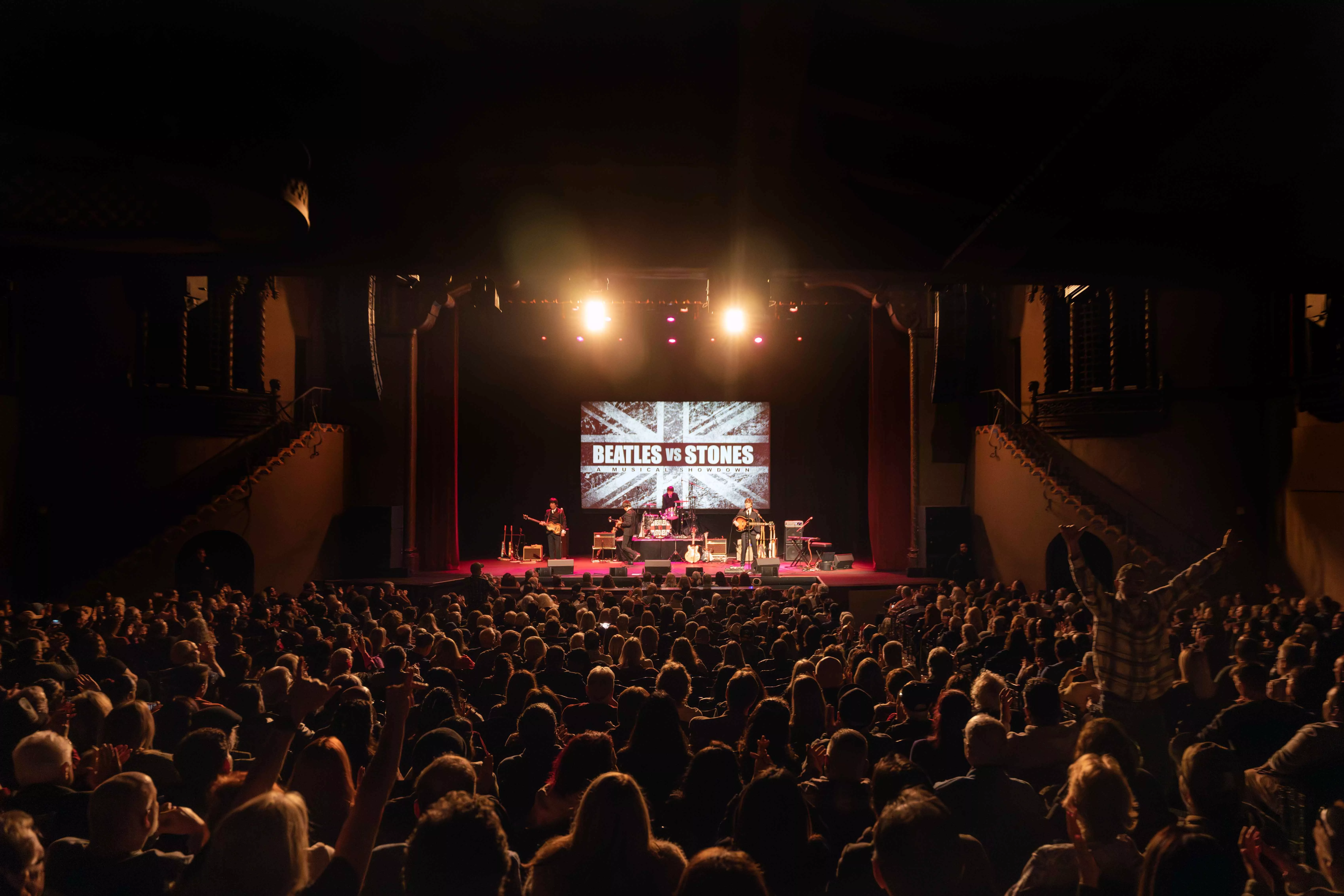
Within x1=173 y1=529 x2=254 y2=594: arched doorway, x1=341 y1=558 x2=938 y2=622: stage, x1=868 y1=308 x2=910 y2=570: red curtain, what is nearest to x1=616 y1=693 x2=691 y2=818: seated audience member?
x1=341 y1=558 x2=938 y2=622: stage

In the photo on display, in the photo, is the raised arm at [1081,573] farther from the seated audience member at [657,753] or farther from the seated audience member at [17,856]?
the seated audience member at [17,856]

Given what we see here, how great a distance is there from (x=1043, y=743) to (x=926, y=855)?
215 centimetres

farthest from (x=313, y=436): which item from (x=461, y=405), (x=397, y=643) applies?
(x=397, y=643)

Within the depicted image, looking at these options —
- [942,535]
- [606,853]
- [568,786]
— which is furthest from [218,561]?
[606,853]

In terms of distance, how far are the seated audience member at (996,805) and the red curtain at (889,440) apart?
50.8ft

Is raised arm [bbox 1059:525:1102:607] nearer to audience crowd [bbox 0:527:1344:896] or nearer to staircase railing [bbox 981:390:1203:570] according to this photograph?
audience crowd [bbox 0:527:1344:896]

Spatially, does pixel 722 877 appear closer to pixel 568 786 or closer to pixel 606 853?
pixel 606 853

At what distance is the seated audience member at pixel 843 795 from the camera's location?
3.06 meters

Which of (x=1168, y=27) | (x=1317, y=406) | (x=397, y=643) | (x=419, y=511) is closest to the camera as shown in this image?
(x=1168, y=27)

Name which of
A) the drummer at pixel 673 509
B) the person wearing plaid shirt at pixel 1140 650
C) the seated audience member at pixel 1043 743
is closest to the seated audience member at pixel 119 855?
the seated audience member at pixel 1043 743

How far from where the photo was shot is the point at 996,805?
2975 mm

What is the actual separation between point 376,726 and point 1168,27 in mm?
4380

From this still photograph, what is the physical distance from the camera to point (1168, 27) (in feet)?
7.13

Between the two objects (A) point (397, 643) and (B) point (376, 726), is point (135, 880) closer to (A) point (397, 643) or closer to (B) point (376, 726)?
(B) point (376, 726)
